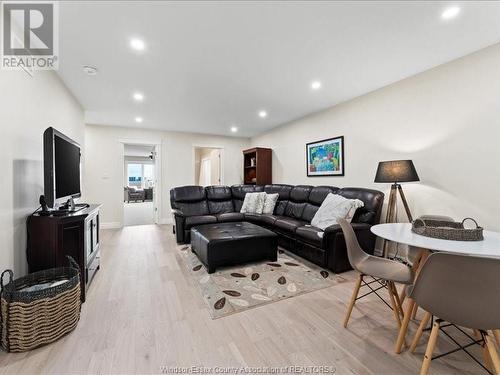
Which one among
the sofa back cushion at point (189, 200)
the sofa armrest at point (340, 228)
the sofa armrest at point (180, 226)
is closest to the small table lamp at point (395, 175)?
the sofa armrest at point (340, 228)

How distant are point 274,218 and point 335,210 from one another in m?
1.18

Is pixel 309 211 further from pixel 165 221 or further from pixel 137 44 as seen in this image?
pixel 165 221

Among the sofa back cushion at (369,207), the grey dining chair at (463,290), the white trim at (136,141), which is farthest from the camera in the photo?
the white trim at (136,141)

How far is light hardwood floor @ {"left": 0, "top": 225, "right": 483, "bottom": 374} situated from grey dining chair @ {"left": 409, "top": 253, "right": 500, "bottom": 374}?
1.67ft

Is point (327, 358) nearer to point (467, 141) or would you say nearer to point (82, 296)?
point (82, 296)

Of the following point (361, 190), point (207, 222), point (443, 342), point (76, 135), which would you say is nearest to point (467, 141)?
point (361, 190)

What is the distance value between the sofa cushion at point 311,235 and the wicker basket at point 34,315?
251 centimetres

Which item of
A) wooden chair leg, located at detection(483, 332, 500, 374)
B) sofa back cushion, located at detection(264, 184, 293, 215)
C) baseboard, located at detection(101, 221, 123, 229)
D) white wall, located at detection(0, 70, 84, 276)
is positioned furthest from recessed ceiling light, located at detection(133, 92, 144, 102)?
wooden chair leg, located at detection(483, 332, 500, 374)

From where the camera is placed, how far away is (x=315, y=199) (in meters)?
3.95

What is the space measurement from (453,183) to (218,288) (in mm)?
2872

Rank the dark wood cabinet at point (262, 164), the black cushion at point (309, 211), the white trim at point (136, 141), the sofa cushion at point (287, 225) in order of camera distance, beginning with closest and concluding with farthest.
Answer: the sofa cushion at point (287, 225) → the black cushion at point (309, 211) → the white trim at point (136, 141) → the dark wood cabinet at point (262, 164)

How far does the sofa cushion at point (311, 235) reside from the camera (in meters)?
2.85

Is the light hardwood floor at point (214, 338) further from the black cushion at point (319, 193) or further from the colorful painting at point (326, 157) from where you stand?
the colorful painting at point (326, 157)

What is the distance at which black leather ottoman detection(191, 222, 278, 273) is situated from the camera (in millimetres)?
2787
